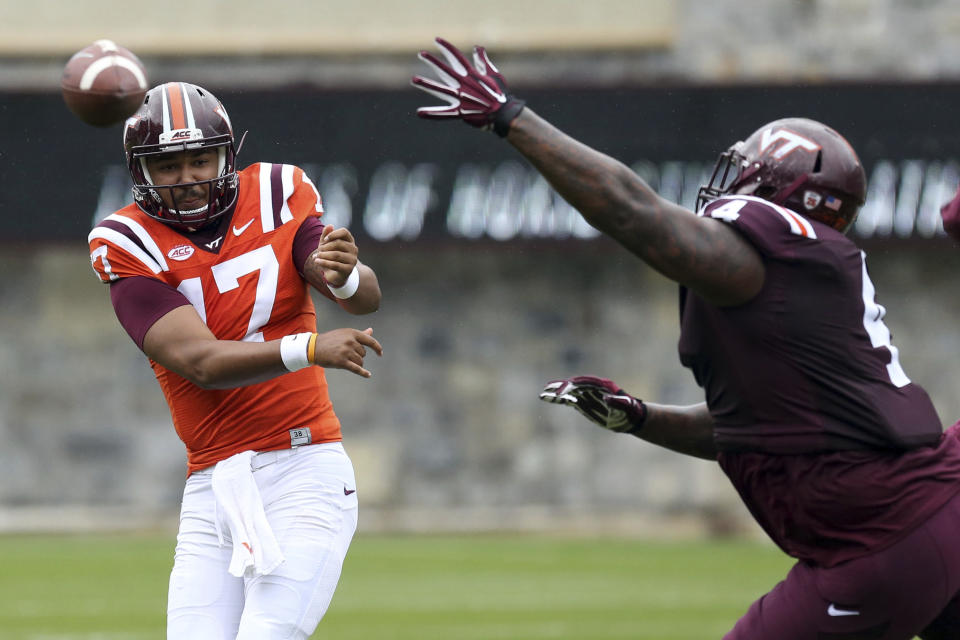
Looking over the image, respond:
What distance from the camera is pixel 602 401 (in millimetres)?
4742

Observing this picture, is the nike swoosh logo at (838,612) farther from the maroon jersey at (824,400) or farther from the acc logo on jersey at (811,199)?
the acc logo on jersey at (811,199)

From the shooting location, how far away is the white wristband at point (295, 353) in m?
4.27

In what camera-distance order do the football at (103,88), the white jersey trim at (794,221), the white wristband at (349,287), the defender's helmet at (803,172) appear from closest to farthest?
the white jersey trim at (794,221)
the defender's helmet at (803,172)
the white wristband at (349,287)
the football at (103,88)

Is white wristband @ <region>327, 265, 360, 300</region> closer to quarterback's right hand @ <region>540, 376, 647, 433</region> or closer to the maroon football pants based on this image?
quarterback's right hand @ <region>540, 376, 647, 433</region>

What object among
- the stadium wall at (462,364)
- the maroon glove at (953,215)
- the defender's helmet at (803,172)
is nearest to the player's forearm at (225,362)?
the defender's helmet at (803,172)

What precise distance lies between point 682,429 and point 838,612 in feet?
3.19

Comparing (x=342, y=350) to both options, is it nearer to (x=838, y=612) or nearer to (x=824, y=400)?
(x=824, y=400)

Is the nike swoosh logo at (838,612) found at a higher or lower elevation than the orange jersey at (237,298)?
lower

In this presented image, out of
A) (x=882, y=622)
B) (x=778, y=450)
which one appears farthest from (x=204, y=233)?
(x=882, y=622)

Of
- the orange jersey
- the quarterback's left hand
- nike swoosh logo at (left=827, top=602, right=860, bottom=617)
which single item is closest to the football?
the orange jersey

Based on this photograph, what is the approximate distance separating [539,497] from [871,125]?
202 inches

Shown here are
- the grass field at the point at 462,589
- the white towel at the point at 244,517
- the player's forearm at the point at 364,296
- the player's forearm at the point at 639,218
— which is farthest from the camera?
the grass field at the point at 462,589

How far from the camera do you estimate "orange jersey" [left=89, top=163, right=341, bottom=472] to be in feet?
15.0

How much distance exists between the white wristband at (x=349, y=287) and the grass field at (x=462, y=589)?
4711 mm
